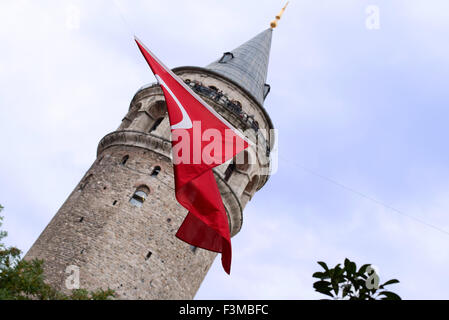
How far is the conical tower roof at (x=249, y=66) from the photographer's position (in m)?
27.4

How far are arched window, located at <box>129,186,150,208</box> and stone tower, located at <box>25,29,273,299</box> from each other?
0.04 metres

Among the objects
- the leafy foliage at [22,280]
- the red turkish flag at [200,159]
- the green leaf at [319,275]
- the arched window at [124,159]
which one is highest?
the arched window at [124,159]

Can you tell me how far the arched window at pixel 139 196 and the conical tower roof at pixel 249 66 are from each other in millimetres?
9541

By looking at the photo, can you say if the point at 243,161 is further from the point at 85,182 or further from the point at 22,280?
the point at 22,280

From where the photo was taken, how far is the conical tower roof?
27397 millimetres

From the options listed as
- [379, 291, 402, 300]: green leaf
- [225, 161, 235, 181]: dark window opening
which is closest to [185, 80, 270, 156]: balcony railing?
[225, 161, 235, 181]: dark window opening

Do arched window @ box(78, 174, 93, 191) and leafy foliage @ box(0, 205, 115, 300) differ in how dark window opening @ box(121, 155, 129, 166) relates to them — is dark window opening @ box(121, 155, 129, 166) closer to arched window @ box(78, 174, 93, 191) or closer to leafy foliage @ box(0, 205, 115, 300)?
arched window @ box(78, 174, 93, 191)

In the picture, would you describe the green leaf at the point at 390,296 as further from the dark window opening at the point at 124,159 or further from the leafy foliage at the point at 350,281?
the dark window opening at the point at 124,159

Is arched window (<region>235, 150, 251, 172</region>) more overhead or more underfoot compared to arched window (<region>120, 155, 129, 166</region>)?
more overhead

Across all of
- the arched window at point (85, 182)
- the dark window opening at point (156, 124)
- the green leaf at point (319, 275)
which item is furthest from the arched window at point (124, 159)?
the green leaf at point (319, 275)

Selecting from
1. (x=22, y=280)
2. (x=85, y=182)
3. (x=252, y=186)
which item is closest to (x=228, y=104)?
(x=252, y=186)
